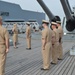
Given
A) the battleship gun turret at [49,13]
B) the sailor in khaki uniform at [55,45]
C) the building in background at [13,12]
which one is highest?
the building in background at [13,12]

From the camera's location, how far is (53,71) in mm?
10078

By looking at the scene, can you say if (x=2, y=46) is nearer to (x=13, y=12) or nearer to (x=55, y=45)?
(x=55, y=45)

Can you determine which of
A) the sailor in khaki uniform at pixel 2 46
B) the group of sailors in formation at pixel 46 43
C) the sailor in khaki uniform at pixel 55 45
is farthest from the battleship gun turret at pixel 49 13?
the sailor in khaki uniform at pixel 2 46

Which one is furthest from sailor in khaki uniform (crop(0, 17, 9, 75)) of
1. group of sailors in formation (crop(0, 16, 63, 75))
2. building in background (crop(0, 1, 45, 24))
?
building in background (crop(0, 1, 45, 24))

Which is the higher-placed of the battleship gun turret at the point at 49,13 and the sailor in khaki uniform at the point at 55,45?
the battleship gun turret at the point at 49,13

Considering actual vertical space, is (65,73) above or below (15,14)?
below

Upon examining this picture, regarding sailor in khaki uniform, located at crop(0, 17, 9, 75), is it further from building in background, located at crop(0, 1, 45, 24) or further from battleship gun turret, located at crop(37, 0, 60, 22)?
building in background, located at crop(0, 1, 45, 24)

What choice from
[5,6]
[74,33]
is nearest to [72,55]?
[74,33]

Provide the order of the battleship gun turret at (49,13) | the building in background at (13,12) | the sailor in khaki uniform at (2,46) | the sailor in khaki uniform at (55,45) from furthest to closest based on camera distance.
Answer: the building in background at (13,12) → the battleship gun turret at (49,13) → the sailor in khaki uniform at (55,45) → the sailor in khaki uniform at (2,46)

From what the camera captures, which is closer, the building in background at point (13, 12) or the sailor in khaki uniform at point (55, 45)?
the sailor in khaki uniform at point (55, 45)

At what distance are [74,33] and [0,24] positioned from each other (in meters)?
20.4

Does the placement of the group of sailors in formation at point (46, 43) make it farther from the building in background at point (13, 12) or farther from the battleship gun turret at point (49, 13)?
the building in background at point (13, 12)

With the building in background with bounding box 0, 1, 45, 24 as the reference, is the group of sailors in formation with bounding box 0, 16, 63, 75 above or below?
below

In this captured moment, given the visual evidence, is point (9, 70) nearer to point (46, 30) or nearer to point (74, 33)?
point (46, 30)
